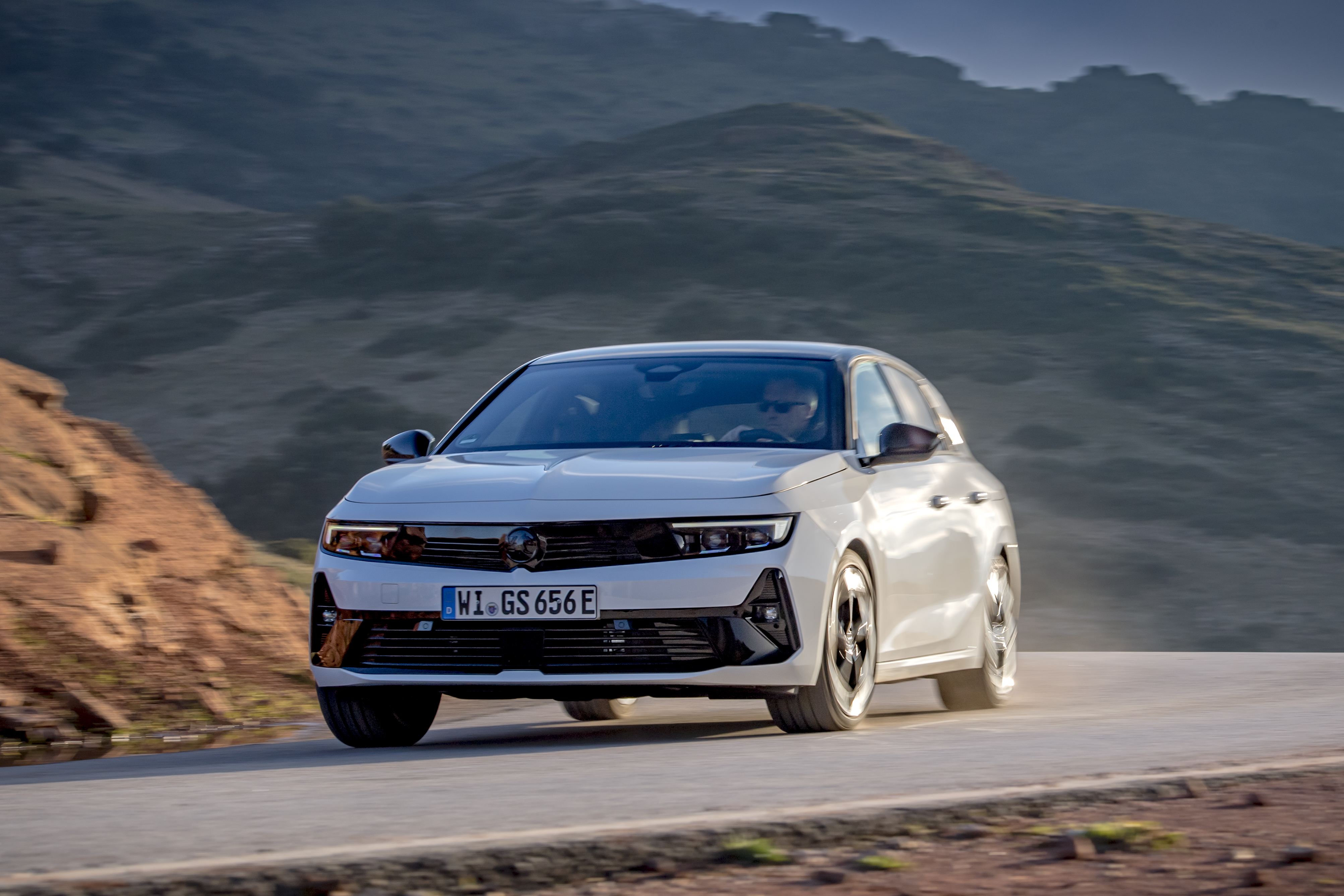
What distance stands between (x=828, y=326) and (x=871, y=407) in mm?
27531

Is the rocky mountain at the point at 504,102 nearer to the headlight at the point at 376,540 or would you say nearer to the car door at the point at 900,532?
the car door at the point at 900,532

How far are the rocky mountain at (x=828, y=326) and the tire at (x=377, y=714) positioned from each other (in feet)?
34.4

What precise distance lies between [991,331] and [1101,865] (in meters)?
31.5

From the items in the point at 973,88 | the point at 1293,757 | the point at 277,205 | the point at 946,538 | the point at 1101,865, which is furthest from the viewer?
the point at 973,88

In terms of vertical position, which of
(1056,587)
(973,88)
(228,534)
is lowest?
(1056,587)

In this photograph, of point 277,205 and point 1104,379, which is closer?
point 1104,379

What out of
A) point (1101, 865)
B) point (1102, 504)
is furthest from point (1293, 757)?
point (1102, 504)

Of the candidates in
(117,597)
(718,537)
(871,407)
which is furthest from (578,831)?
(117,597)

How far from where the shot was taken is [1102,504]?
24.5 metres

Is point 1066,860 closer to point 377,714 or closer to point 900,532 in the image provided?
point 900,532

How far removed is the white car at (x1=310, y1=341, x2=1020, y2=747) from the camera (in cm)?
681

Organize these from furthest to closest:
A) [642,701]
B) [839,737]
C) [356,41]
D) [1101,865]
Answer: [356,41], [642,701], [839,737], [1101,865]

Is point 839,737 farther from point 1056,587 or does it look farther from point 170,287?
point 170,287

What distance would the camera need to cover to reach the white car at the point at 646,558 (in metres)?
6.81
